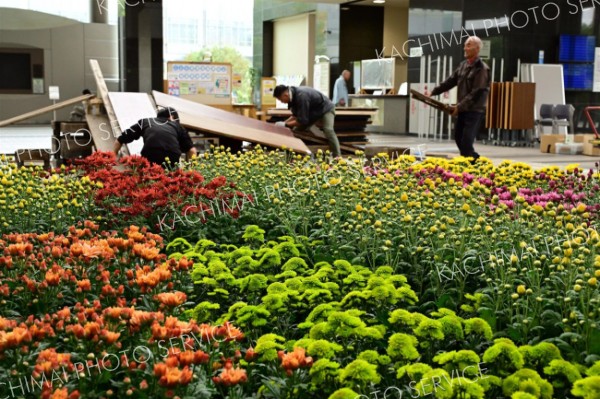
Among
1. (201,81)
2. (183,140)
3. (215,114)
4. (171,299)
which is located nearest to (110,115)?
(215,114)

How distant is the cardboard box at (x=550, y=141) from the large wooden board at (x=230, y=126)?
599cm

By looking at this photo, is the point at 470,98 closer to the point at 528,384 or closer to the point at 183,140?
the point at 183,140

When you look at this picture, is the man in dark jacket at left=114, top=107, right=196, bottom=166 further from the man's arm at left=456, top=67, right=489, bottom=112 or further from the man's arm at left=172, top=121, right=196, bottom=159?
the man's arm at left=456, top=67, right=489, bottom=112

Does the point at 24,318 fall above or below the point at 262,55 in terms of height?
below

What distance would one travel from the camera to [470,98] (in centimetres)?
763

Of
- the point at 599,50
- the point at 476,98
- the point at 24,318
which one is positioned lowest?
the point at 24,318

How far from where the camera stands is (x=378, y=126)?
816 inches

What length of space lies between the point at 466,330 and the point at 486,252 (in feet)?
2.72

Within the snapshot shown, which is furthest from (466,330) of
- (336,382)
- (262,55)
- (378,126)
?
(262,55)

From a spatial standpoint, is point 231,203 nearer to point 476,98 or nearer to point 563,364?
point 563,364

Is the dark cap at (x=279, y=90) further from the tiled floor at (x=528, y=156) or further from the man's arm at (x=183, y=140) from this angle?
the man's arm at (x=183, y=140)

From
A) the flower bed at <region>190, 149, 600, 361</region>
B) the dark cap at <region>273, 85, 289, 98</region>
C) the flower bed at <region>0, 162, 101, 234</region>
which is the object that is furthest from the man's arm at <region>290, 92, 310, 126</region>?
the flower bed at <region>0, 162, 101, 234</region>

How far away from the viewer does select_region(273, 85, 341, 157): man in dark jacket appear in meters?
9.28

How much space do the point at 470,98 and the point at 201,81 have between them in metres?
6.25
